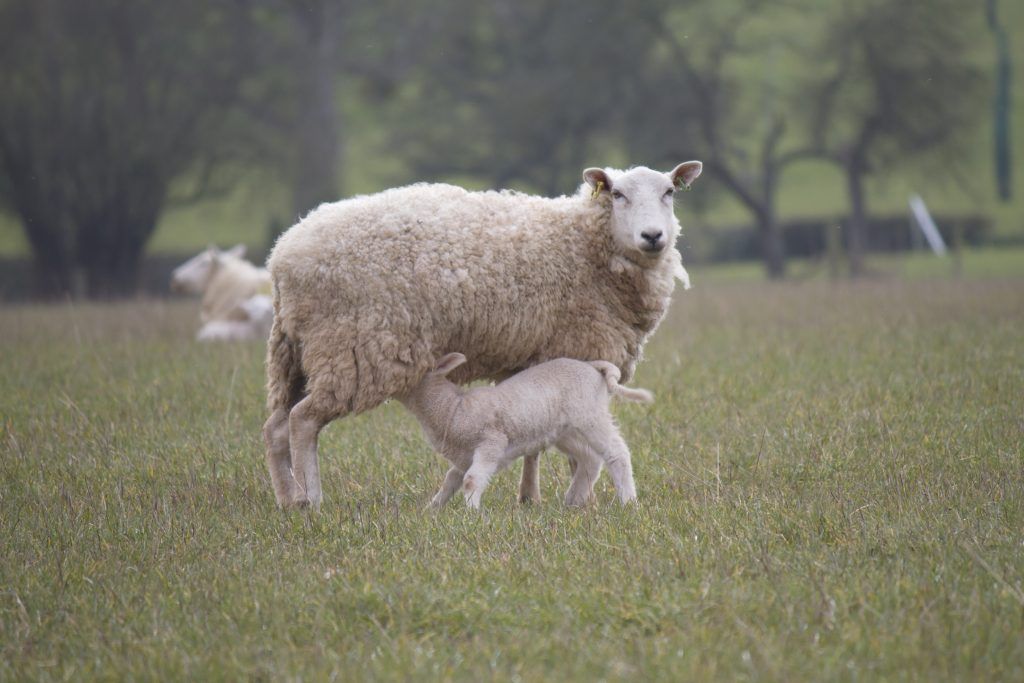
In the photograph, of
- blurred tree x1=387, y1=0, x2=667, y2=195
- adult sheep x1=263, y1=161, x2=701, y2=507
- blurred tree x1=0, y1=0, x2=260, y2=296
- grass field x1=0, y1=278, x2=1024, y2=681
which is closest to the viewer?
grass field x1=0, y1=278, x2=1024, y2=681

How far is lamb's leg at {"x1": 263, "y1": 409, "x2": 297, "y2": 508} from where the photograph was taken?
228 inches

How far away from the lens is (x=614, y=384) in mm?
5527

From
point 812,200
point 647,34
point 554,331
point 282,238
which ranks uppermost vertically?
point 647,34

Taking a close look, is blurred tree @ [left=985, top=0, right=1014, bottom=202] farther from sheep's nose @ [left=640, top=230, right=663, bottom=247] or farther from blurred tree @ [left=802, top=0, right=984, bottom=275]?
sheep's nose @ [left=640, top=230, right=663, bottom=247]

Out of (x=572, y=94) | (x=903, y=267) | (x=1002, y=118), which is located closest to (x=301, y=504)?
(x=903, y=267)

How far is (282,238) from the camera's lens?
599 cm

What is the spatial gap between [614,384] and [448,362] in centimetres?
76

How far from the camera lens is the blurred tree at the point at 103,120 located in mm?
26297

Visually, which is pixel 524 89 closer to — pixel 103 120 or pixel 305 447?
pixel 103 120

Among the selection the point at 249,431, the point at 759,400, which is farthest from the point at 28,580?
the point at 759,400

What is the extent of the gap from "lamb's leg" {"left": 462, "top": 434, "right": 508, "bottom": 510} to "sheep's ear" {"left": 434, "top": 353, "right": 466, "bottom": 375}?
411mm

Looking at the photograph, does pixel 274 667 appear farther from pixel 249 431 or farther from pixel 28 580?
pixel 249 431

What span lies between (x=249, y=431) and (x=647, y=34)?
2591 centimetres

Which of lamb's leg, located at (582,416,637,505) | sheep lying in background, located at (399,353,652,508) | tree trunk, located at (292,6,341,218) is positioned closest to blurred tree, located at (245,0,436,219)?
tree trunk, located at (292,6,341,218)
